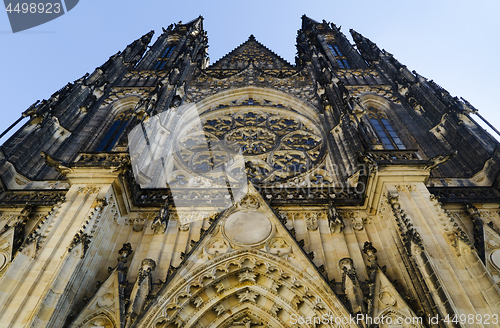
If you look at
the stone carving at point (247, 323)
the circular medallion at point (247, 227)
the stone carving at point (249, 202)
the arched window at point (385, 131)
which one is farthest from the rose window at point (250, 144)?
the stone carving at point (247, 323)

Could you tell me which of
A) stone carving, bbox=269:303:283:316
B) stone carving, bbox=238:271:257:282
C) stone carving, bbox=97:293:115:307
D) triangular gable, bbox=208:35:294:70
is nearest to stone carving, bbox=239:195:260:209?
stone carving, bbox=238:271:257:282

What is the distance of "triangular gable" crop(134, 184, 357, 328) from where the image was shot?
6656 mm

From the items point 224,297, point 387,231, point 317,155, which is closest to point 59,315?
point 224,297

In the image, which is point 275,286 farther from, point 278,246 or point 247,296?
point 278,246

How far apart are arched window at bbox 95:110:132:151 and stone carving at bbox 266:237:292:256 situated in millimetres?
7908

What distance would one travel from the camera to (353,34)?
24234 mm

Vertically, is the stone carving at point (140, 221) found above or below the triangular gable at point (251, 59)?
below

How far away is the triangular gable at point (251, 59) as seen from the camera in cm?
2178

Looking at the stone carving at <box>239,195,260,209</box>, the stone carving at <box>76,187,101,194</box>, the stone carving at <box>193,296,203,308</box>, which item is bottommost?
the stone carving at <box>193,296,203,308</box>

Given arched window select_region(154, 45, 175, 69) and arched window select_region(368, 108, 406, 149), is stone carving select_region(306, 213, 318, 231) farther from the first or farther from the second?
arched window select_region(154, 45, 175, 69)

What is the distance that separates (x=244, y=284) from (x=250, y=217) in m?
1.52

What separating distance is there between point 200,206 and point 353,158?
16.2 ft

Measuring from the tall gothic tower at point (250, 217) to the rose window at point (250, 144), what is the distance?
0.08 metres

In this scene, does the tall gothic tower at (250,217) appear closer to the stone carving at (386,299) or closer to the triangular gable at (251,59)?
the stone carving at (386,299)
